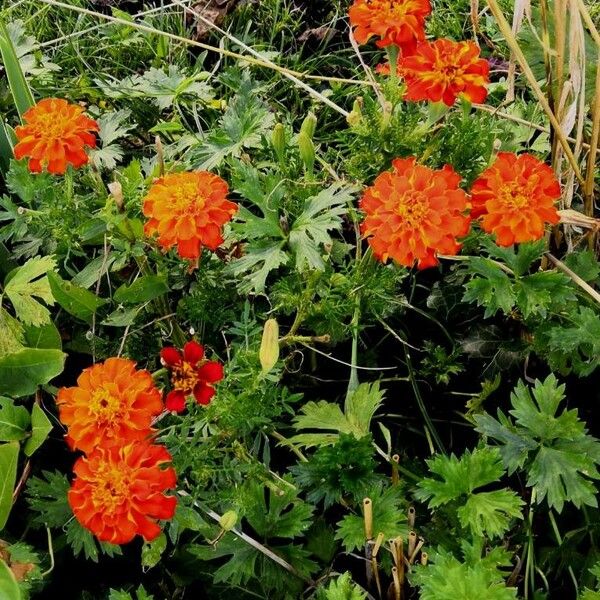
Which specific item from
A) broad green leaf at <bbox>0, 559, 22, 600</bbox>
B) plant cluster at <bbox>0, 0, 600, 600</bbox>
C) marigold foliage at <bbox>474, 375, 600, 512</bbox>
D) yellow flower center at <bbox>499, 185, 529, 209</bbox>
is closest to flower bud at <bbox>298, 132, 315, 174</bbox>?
plant cluster at <bbox>0, 0, 600, 600</bbox>

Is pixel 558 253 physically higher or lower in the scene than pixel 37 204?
lower

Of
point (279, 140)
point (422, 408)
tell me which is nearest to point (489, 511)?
point (422, 408)

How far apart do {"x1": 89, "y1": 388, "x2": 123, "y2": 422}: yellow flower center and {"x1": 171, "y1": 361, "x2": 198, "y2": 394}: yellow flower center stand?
0.12m

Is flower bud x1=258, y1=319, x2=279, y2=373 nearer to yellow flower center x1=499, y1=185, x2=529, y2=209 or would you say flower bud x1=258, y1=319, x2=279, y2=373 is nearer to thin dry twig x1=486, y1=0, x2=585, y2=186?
yellow flower center x1=499, y1=185, x2=529, y2=209

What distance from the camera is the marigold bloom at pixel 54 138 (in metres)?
0.90

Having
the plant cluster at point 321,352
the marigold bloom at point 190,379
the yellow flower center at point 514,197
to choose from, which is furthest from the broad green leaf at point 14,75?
the yellow flower center at point 514,197

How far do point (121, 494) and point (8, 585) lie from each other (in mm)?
208

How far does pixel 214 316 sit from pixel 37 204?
1.14ft

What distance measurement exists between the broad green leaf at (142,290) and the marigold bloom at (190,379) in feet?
0.32

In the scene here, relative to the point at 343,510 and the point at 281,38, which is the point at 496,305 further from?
the point at 281,38

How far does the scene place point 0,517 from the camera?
87cm

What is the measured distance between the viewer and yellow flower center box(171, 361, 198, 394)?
857mm

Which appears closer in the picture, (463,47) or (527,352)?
(463,47)

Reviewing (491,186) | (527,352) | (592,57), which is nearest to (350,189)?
(491,186)
